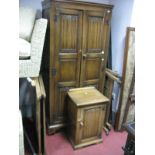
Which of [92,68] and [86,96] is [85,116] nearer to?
[86,96]

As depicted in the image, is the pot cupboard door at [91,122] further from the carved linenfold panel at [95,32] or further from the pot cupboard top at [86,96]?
the carved linenfold panel at [95,32]

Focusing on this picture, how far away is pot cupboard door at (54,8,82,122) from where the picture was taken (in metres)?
1.97

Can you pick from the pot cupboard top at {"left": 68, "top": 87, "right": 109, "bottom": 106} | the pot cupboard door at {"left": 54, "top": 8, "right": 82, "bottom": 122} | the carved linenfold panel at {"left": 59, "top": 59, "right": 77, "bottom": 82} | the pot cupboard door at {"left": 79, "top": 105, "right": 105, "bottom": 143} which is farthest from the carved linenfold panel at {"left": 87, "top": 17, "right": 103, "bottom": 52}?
the pot cupboard door at {"left": 79, "top": 105, "right": 105, "bottom": 143}

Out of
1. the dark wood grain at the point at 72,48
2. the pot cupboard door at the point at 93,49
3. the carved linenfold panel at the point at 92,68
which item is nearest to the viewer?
the dark wood grain at the point at 72,48

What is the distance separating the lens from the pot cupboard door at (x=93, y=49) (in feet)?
6.89

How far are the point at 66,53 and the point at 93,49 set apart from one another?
375 mm

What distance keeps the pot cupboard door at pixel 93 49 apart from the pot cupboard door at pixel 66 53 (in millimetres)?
83

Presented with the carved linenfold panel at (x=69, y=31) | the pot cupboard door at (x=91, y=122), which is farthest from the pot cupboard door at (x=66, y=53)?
the pot cupboard door at (x=91, y=122)
